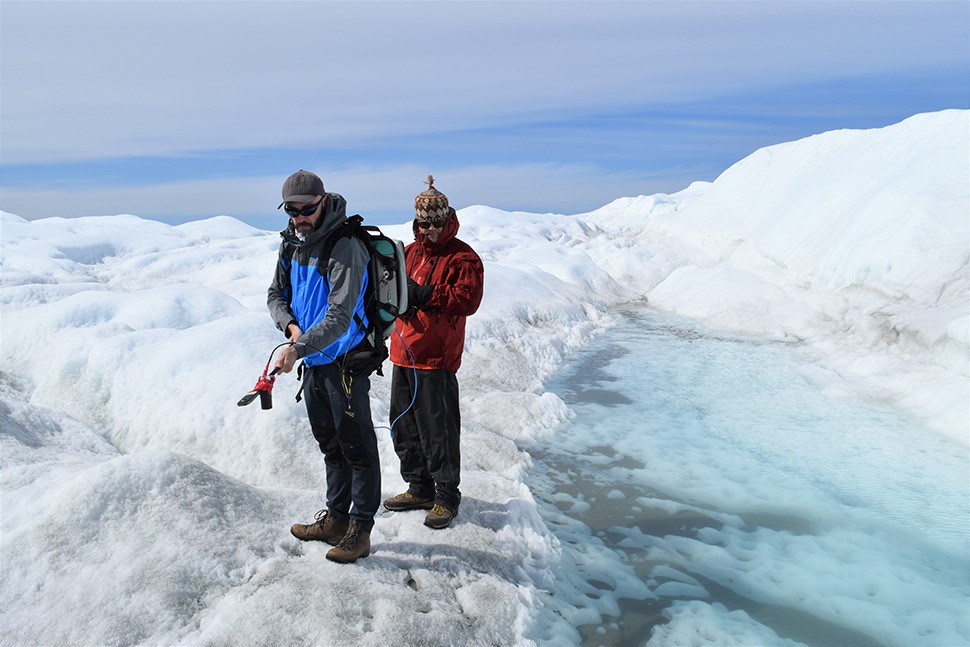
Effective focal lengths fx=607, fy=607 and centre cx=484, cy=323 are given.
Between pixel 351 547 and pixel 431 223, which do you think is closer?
pixel 351 547

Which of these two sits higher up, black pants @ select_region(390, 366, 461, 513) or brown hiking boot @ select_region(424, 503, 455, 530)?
black pants @ select_region(390, 366, 461, 513)

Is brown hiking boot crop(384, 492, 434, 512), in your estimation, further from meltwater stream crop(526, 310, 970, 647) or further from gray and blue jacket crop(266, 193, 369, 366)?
gray and blue jacket crop(266, 193, 369, 366)

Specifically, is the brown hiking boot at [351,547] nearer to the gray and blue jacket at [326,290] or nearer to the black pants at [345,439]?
the black pants at [345,439]

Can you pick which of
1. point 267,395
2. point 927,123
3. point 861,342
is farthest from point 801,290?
point 267,395

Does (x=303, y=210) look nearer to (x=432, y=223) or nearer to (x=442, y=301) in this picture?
(x=432, y=223)

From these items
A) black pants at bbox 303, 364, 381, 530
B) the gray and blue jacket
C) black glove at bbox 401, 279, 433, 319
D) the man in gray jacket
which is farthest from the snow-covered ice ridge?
black glove at bbox 401, 279, 433, 319

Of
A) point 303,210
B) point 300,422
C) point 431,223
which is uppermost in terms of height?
point 303,210

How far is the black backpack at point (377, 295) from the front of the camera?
12.9 feet

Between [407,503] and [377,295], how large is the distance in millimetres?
A: 2106

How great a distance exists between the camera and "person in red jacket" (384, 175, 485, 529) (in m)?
4.77

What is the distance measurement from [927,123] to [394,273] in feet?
93.4

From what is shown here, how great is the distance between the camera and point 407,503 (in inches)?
206

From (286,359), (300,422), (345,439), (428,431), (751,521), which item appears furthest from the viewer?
(300,422)

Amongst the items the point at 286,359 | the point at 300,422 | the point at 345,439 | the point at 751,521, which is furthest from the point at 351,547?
the point at 751,521
